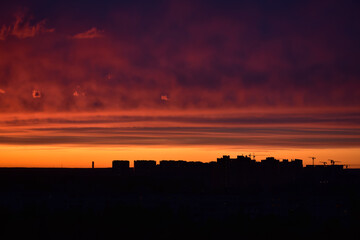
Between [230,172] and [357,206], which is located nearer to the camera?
[357,206]

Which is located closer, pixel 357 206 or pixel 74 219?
pixel 74 219

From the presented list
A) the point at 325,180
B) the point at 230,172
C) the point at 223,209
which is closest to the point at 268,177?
the point at 230,172

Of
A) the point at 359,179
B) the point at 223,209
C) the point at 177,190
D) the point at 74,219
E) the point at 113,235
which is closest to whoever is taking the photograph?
the point at 113,235

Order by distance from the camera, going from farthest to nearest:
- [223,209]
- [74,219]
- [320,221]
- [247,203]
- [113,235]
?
[247,203] < [223,209] < [320,221] < [74,219] < [113,235]

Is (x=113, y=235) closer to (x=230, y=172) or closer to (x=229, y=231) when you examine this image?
(x=229, y=231)

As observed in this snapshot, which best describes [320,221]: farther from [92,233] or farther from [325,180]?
[325,180]

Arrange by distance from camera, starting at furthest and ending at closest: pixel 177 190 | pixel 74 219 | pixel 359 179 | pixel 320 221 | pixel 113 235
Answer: pixel 359 179 < pixel 177 190 < pixel 320 221 < pixel 74 219 < pixel 113 235

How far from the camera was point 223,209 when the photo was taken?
69625mm

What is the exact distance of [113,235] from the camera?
1905 inches

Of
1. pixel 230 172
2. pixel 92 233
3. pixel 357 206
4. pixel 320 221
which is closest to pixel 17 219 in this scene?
pixel 92 233

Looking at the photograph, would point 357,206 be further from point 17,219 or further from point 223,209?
point 17,219

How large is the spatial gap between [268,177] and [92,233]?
95284mm

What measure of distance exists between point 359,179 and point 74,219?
10893 cm

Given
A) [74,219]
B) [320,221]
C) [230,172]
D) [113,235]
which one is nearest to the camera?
[113,235]
